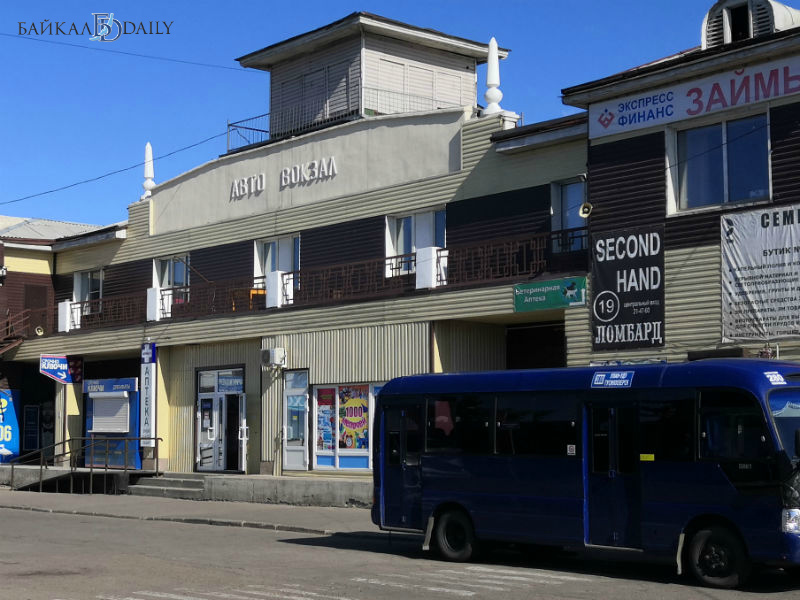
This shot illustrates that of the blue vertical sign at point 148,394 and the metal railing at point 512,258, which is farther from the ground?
the metal railing at point 512,258

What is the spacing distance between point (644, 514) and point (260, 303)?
58.0 ft

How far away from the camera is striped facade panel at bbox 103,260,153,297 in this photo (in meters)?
33.4

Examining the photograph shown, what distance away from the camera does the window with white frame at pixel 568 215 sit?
22.3 meters

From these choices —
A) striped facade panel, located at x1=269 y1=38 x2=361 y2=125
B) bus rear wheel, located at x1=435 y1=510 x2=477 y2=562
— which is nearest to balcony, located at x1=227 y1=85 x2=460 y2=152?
striped facade panel, located at x1=269 y1=38 x2=361 y2=125

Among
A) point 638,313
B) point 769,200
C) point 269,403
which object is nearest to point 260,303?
point 269,403

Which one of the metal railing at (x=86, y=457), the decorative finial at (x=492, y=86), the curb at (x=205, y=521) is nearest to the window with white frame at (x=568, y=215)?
the decorative finial at (x=492, y=86)

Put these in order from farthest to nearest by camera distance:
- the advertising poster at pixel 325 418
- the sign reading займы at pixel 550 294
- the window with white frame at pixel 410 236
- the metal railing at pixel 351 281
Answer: the advertising poster at pixel 325 418, the metal railing at pixel 351 281, the window with white frame at pixel 410 236, the sign reading займы at pixel 550 294

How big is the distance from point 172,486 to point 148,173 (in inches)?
425

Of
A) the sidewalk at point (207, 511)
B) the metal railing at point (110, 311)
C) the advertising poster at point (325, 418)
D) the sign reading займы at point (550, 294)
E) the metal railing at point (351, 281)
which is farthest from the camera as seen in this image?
the metal railing at point (110, 311)

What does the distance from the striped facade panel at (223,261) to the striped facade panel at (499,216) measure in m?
7.28

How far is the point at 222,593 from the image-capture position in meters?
11.5

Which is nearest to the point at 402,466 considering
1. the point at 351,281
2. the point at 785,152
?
the point at 785,152

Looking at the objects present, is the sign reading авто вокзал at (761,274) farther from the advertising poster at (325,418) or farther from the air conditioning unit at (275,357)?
the air conditioning unit at (275,357)

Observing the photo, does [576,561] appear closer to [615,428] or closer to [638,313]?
[615,428]
